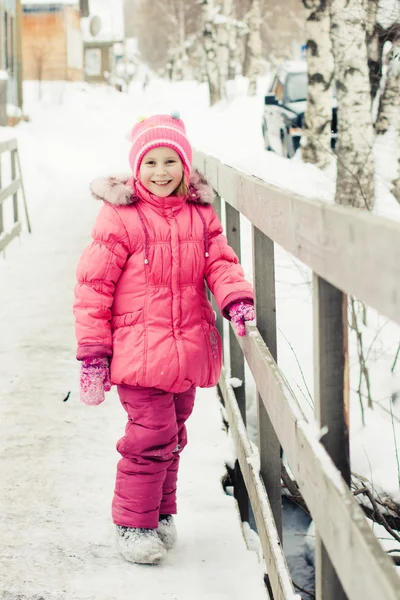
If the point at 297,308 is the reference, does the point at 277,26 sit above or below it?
above

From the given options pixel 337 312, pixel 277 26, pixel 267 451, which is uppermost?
pixel 277 26

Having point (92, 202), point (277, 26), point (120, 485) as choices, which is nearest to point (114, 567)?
point (120, 485)

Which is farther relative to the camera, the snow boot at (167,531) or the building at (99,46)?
the building at (99,46)

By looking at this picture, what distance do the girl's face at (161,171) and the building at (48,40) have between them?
3606cm

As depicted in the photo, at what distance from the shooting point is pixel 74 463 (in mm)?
3615

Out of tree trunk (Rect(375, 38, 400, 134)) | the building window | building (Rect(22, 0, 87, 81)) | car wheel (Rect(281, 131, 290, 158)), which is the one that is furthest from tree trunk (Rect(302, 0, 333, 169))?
building (Rect(22, 0, 87, 81))

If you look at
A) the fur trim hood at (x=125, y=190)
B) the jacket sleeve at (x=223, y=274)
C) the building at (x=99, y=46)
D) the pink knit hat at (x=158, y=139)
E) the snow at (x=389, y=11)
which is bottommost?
the jacket sleeve at (x=223, y=274)

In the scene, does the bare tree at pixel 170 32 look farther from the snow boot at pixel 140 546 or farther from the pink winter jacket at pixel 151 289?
the snow boot at pixel 140 546

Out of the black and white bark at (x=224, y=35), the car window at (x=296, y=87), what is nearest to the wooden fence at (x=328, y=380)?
the car window at (x=296, y=87)

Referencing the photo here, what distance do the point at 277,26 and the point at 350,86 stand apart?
54.0 m

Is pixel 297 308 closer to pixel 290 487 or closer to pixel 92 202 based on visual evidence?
pixel 290 487

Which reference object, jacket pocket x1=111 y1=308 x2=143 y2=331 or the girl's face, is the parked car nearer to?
the girl's face

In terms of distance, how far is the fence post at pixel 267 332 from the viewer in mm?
2740

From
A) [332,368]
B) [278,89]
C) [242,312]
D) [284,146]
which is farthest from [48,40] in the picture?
[332,368]
